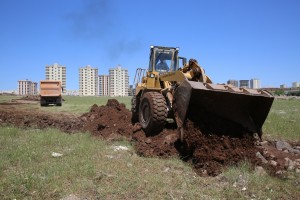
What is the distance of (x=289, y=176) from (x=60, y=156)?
195 inches

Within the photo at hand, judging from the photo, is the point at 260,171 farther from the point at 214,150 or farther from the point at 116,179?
the point at 116,179

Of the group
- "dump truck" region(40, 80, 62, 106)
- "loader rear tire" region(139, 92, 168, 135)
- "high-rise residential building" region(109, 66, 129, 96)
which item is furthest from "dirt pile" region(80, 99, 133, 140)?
"high-rise residential building" region(109, 66, 129, 96)

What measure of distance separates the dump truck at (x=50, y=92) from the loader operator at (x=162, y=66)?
22086mm

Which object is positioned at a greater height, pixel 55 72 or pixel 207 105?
pixel 55 72

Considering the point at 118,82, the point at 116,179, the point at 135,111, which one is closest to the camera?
the point at 116,179

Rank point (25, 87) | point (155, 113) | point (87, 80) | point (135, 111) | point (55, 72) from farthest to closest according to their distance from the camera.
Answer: point (25, 87), point (87, 80), point (55, 72), point (135, 111), point (155, 113)

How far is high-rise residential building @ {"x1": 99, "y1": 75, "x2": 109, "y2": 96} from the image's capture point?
398ft

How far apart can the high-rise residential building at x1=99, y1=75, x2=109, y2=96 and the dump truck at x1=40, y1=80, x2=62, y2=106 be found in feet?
293

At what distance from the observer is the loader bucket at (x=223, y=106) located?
308 inches

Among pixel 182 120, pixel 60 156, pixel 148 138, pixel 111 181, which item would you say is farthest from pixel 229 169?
pixel 60 156

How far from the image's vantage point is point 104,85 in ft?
401

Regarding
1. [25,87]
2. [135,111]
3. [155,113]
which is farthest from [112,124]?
[25,87]

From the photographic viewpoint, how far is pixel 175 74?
932cm

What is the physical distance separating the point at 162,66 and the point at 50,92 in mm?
22471
